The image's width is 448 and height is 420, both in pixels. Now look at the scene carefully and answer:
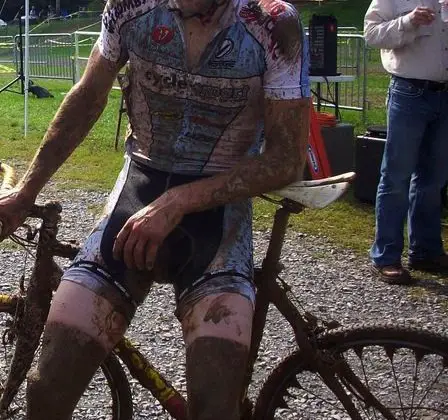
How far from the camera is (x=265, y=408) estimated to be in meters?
3.07

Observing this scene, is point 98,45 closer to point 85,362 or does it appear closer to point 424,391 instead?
point 85,362

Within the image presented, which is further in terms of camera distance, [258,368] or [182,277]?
[258,368]

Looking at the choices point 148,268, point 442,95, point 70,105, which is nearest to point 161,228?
point 148,268

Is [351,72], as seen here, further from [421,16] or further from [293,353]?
[293,353]

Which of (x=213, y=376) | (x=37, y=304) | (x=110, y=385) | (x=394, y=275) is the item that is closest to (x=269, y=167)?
(x=213, y=376)

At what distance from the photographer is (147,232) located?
246cm

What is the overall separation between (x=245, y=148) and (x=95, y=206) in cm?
514

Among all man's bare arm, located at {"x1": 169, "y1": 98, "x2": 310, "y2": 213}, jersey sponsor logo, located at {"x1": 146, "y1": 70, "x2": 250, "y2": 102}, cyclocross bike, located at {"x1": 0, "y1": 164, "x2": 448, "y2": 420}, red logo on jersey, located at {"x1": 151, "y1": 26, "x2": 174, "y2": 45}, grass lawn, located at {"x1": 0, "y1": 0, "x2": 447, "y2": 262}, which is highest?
red logo on jersey, located at {"x1": 151, "y1": 26, "x2": 174, "y2": 45}

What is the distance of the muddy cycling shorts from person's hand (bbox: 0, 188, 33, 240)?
0.23 m

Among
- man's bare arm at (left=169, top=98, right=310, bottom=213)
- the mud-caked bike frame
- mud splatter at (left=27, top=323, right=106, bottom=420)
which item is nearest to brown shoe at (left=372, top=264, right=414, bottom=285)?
the mud-caked bike frame

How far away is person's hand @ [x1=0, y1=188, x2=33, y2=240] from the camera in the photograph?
106 inches

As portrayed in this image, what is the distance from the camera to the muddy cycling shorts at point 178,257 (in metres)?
2.57

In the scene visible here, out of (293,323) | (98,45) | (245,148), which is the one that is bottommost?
(293,323)

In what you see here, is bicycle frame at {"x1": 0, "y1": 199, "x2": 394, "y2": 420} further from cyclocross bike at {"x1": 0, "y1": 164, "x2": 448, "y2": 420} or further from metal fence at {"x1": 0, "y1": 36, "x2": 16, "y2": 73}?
metal fence at {"x1": 0, "y1": 36, "x2": 16, "y2": 73}
